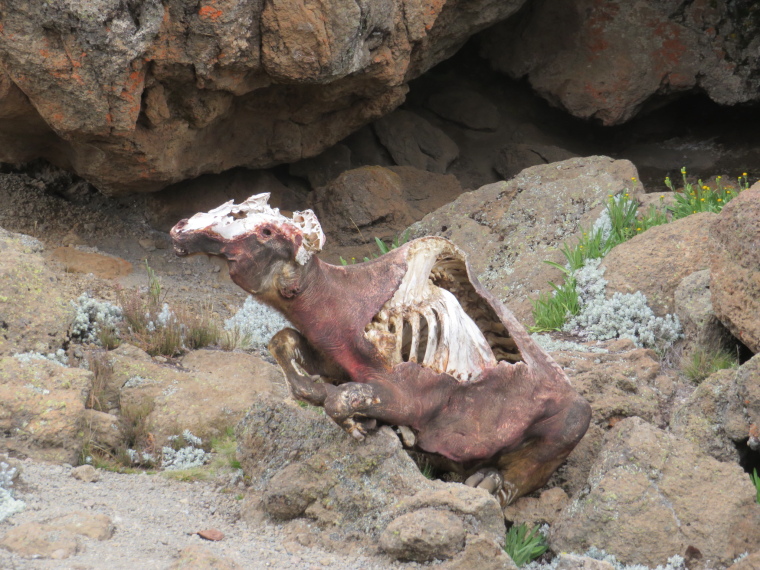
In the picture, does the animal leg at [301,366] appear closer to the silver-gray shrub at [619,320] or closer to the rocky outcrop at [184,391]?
the rocky outcrop at [184,391]

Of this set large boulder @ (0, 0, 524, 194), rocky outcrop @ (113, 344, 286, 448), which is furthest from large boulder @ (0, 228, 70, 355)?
large boulder @ (0, 0, 524, 194)

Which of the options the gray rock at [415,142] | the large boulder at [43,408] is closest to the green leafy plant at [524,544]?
the large boulder at [43,408]

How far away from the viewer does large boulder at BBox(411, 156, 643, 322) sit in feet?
20.4

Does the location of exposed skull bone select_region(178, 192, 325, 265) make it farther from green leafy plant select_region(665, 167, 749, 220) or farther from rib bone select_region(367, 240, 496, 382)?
green leafy plant select_region(665, 167, 749, 220)

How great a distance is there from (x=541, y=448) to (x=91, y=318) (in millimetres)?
3006

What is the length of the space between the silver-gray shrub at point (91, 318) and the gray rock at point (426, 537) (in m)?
2.74

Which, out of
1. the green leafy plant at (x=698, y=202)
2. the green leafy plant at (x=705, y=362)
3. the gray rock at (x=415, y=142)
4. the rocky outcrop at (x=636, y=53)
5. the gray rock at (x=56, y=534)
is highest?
the rocky outcrop at (x=636, y=53)

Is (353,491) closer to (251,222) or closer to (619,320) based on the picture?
(251,222)

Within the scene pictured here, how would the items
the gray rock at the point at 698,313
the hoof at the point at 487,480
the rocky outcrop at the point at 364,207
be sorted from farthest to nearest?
the rocky outcrop at the point at 364,207 → the gray rock at the point at 698,313 → the hoof at the point at 487,480

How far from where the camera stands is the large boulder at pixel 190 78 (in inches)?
213

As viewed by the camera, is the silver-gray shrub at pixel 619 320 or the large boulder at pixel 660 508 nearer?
the large boulder at pixel 660 508

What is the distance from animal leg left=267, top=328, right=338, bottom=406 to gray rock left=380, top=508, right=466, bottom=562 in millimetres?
515

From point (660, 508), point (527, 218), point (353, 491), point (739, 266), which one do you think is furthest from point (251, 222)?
point (527, 218)

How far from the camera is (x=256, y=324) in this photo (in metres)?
5.77
